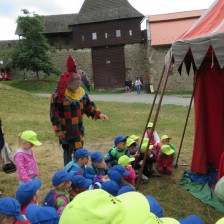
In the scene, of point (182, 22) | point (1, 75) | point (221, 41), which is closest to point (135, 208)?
point (221, 41)

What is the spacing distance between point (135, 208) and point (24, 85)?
28919 mm

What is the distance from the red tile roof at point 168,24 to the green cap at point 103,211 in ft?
82.8

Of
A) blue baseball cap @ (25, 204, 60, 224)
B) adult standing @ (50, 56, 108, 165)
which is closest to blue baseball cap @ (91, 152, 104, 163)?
adult standing @ (50, 56, 108, 165)

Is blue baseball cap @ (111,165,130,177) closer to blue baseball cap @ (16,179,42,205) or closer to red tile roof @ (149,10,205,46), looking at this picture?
blue baseball cap @ (16,179,42,205)

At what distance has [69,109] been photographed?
14.1 ft

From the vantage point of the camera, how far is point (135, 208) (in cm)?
135

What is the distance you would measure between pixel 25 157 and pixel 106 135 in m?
5.28

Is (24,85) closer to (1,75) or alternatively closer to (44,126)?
(1,75)

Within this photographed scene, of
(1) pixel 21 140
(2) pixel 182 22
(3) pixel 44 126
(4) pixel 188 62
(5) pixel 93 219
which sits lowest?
(3) pixel 44 126

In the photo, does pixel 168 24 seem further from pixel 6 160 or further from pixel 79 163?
pixel 6 160

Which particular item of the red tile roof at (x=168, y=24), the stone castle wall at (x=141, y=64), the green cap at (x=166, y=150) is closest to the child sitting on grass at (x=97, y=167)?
the green cap at (x=166, y=150)

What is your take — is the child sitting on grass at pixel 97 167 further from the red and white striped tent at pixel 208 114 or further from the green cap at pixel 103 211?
the green cap at pixel 103 211

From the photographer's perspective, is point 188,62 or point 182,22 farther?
point 182,22

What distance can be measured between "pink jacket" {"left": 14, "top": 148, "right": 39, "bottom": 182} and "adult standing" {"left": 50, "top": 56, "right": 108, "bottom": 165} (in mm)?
483
